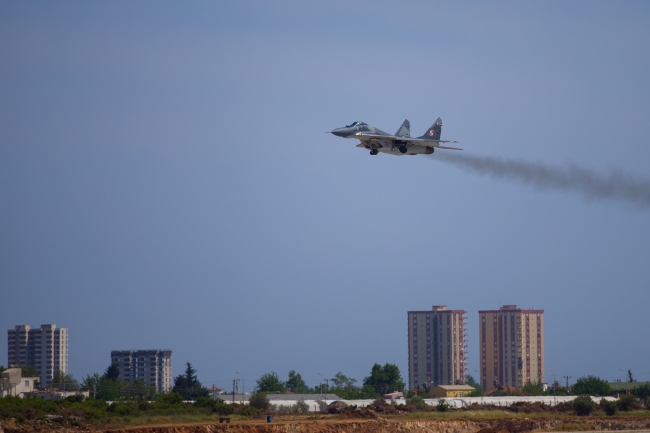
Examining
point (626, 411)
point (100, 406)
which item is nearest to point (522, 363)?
point (626, 411)

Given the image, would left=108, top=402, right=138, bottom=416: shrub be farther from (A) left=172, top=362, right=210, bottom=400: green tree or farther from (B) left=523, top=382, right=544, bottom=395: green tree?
(B) left=523, top=382, right=544, bottom=395: green tree

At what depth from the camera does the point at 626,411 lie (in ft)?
260

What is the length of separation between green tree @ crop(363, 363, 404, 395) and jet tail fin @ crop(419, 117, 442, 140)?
7378 centimetres

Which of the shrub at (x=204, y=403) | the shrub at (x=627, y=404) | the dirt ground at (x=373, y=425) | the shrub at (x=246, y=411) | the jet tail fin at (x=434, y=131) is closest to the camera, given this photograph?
the dirt ground at (x=373, y=425)

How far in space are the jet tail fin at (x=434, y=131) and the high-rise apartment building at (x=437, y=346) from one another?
118 meters

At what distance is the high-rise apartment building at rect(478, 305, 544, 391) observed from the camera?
169000 mm

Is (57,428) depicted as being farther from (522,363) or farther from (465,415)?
(522,363)

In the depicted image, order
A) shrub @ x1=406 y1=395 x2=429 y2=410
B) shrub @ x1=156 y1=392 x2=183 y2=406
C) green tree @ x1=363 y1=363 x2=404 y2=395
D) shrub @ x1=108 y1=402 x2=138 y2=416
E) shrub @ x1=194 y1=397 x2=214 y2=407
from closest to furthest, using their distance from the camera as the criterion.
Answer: shrub @ x1=108 y1=402 x2=138 y2=416, shrub @ x1=194 y1=397 x2=214 y2=407, shrub @ x1=156 y1=392 x2=183 y2=406, shrub @ x1=406 y1=395 x2=429 y2=410, green tree @ x1=363 y1=363 x2=404 y2=395

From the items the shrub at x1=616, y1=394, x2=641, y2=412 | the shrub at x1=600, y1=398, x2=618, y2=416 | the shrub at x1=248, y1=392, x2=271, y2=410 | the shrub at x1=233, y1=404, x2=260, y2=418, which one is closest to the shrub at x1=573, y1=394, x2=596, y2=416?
the shrub at x1=600, y1=398, x2=618, y2=416

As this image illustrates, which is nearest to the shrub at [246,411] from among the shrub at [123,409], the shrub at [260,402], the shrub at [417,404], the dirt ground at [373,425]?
the dirt ground at [373,425]

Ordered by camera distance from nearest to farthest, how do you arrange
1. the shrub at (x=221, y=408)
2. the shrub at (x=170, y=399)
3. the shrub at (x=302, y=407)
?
the shrub at (x=221, y=408)
the shrub at (x=170, y=399)
the shrub at (x=302, y=407)

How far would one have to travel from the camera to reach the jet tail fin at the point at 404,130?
60.6 metres

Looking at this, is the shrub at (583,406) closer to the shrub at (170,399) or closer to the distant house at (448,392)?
the shrub at (170,399)

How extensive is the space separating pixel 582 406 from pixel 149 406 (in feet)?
127
